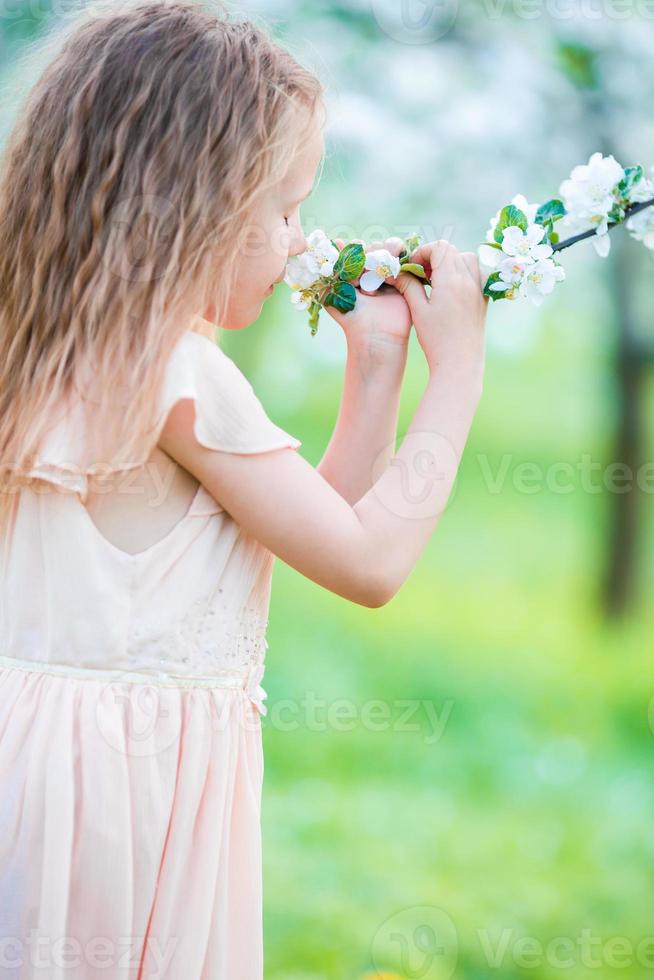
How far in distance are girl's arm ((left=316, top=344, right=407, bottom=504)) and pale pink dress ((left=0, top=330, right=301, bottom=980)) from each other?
11.3 inches

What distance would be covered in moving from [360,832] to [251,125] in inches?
87.6

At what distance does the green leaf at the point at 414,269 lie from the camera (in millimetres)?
1309

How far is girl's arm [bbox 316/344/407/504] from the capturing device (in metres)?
1.39

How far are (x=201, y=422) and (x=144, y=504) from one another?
0.11 m

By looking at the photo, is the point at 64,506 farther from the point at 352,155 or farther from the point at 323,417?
the point at 323,417

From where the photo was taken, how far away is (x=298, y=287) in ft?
4.43

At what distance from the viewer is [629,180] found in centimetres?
132

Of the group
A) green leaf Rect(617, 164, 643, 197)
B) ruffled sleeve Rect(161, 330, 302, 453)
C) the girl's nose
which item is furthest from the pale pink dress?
green leaf Rect(617, 164, 643, 197)

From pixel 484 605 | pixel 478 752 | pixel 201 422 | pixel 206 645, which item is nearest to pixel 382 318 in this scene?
pixel 201 422

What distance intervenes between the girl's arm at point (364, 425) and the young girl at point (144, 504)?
0.71ft

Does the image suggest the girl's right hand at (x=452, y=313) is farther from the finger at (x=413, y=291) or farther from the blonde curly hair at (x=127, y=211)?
the blonde curly hair at (x=127, y=211)

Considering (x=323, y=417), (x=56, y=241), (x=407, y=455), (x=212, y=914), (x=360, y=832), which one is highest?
(x=323, y=417)

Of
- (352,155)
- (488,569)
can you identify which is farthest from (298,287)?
(488,569)

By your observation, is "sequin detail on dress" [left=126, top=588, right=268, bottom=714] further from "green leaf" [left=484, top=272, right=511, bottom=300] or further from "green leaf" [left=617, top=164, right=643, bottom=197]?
"green leaf" [left=617, top=164, right=643, bottom=197]
